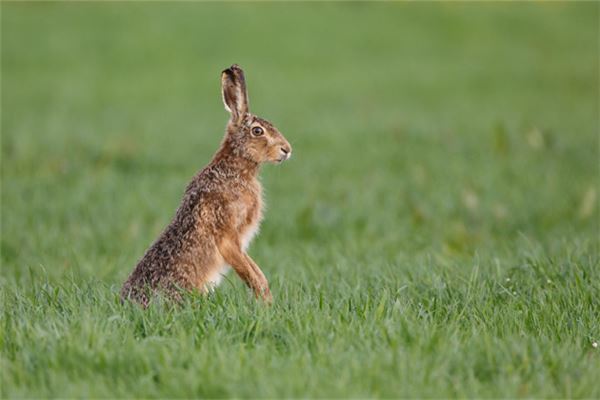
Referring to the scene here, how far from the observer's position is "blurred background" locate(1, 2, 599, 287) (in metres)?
9.91

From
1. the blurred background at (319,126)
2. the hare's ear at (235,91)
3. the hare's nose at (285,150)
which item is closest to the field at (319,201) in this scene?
the blurred background at (319,126)

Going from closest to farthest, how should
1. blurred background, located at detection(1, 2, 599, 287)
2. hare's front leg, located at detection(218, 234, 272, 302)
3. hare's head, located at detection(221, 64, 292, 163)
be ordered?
1. hare's front leg, located at detection(218, 234, 272, 302)
2. hare's head, located at detection(221, 64, 292, 163)
3. blurred background, located at detection(1, 2, 599, 287)

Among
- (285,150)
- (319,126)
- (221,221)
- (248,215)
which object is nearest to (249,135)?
(285,150)

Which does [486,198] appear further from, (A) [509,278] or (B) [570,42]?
(B) [570,42]

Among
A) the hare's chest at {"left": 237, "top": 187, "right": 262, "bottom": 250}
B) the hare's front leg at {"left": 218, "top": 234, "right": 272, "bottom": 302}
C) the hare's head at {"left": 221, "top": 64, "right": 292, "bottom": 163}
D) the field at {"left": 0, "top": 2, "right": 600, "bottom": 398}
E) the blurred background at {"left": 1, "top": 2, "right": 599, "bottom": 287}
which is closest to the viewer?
the field at {"left": 0, "top": 2, "right": 600, "bottom": 398}

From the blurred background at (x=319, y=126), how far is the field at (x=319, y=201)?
64mm

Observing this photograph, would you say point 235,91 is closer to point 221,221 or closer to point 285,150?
point 285,150

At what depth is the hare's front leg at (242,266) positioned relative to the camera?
5547 millimetres

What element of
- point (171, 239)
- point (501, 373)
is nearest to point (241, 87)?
point (171, 239)

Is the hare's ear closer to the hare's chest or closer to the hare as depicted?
the hare

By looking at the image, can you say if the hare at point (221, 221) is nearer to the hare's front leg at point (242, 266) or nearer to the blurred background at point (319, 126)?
the hare's front leg at point (242, 266)

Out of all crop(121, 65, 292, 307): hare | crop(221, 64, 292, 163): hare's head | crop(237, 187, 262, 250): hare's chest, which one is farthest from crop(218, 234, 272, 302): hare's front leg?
crop(221, 64, 292, 163): hare's head

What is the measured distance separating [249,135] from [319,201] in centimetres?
526

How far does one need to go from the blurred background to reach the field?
6 centimetres
